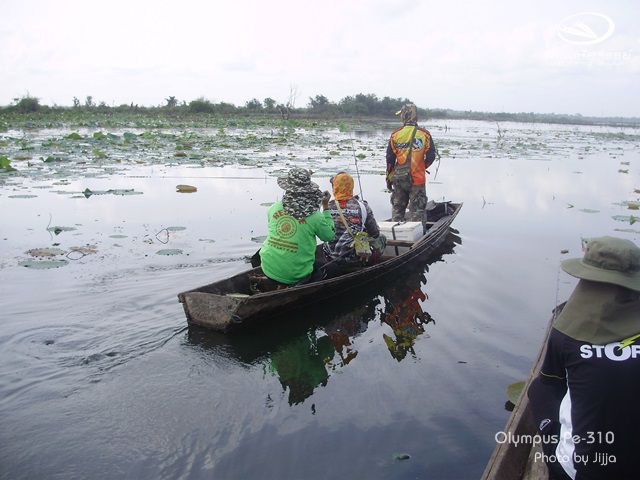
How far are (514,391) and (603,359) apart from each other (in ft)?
6.88

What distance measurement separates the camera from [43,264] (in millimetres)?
6254

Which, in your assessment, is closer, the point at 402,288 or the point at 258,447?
the point at 258,447

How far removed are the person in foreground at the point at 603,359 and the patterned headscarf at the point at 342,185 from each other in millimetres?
3778

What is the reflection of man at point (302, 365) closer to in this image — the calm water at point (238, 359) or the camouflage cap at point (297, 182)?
the calm water at point (238, 359)

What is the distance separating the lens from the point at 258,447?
10.4ft

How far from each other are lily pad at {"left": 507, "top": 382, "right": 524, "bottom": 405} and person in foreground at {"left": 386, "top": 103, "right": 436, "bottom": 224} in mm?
4440

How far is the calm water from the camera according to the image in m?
3.11

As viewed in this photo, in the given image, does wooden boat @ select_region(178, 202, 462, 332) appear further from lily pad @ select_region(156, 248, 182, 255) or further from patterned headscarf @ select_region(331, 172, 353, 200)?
lily pad @ select_region(156, 248, 182, 255)

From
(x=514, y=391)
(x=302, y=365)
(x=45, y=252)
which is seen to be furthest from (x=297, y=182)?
(x=45, y=252)

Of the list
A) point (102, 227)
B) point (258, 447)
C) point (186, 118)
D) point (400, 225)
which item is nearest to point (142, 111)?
point (186, 118)

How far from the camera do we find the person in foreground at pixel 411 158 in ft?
25.1

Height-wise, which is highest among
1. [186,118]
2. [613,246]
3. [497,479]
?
[186,118]

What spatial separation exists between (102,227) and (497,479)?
7.42 metres

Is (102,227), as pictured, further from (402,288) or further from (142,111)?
(142,111)
